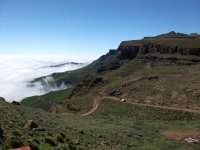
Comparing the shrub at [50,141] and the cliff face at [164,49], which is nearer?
the shrub at [50,141]

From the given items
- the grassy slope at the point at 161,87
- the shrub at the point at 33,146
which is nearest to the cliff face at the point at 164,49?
the grassy slope at the point at 161,87

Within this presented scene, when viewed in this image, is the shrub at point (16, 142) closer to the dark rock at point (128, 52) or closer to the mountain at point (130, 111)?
the mountain at point (130, 111)

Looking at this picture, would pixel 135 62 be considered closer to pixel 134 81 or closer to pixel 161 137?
pixel 134 81

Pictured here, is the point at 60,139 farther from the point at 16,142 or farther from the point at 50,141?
the point at 16,142

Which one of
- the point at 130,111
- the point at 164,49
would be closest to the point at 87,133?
the point at 130,111

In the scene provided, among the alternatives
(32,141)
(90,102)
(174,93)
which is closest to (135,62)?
(90,102)

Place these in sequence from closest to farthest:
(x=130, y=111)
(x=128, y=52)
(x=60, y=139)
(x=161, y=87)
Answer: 1. (x=60, y=139)
2. (x=130, y=111)
3. (x=161, y=87)
4. (x=128, y=52)

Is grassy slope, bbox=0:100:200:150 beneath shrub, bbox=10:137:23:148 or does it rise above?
beneath

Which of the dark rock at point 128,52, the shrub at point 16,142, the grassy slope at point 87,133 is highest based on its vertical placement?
the dark rock at point 128,52

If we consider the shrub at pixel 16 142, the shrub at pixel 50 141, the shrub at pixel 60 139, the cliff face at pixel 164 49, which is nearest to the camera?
the shrub at pixel 16 142

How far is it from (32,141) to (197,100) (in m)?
49.6

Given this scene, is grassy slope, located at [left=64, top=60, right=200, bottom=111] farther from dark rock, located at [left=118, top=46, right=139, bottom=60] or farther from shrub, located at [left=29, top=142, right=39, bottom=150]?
shrub, located at [left=29, top=142, right=39, bottom=150]

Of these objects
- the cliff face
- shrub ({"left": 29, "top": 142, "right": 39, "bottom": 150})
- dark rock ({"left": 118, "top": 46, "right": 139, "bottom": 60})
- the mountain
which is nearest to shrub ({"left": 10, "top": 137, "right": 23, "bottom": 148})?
the mountain

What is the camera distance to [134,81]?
9544 cm
